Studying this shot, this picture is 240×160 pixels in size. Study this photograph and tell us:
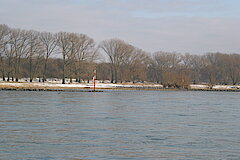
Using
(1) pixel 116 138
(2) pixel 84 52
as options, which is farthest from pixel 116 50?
(1) pixel 116 138

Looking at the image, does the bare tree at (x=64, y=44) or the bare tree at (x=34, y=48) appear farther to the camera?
the bare tree at (x=64, y=44)

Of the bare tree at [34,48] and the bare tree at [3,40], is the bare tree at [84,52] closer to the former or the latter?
the bare tree at [34,48]

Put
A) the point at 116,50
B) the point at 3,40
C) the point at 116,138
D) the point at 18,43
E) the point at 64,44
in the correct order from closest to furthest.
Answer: the point at 116,138, the point at 3,40, the point at 18,43, the point at 64,44, the point at 116,50

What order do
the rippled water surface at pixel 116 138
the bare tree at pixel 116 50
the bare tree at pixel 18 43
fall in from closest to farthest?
the rippled water surface at pixel 116 138, the bare tree at pixel 18 43, the bare tree at pixel 116 50

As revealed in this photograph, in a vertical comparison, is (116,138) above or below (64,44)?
below

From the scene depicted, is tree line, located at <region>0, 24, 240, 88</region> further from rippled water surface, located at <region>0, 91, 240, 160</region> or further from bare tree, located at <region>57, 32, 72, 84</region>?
rippled water surface, located at <region>0, 91, 240, 160</region>

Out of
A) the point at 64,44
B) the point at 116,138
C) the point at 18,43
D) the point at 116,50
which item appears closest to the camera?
the point at 116,138

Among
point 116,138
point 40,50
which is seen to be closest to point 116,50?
point 40,50

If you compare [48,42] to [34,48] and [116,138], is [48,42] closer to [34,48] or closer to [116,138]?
[34,48]

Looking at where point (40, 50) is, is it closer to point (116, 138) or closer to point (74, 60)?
point (74, 60)

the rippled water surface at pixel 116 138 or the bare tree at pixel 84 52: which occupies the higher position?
the bare tree at pixel 84 52

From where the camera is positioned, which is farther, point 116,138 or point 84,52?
point 84,52

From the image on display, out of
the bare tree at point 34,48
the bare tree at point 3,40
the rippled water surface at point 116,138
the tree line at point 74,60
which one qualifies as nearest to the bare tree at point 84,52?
the tree line at point 74,60

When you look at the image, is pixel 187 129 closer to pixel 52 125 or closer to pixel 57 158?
pixel 52 125
